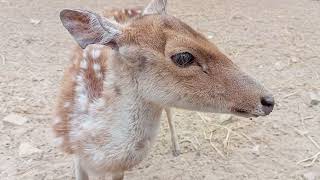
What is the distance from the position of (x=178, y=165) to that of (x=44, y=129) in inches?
36.4

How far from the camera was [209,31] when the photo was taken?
17.0 ft

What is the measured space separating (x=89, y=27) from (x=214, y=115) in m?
1.71

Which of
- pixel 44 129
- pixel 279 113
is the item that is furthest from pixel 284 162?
pixel 44 129

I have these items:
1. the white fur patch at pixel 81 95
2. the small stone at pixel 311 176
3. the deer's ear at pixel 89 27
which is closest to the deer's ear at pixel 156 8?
the deer's ear at pixel 89 27

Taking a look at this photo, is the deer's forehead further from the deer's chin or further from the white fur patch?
the white fur patch

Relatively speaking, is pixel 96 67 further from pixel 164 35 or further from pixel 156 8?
pixel 164 35

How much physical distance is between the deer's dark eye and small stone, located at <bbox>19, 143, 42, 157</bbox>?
1.43 meters

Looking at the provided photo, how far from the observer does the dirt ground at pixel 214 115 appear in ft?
11.1

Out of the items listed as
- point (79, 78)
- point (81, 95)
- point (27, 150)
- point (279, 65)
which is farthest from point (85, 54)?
point (279, 65)

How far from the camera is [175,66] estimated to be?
7.87 feet

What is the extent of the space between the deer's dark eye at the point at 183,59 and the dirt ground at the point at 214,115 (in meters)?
1.11

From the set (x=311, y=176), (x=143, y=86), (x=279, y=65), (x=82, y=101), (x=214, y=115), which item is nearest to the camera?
(x=143, y=86)

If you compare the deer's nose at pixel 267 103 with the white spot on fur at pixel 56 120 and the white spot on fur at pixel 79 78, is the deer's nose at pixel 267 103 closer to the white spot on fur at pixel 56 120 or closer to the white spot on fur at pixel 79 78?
the white spot on fur at pixel 79 78

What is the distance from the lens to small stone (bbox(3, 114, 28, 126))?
12.1 feet
